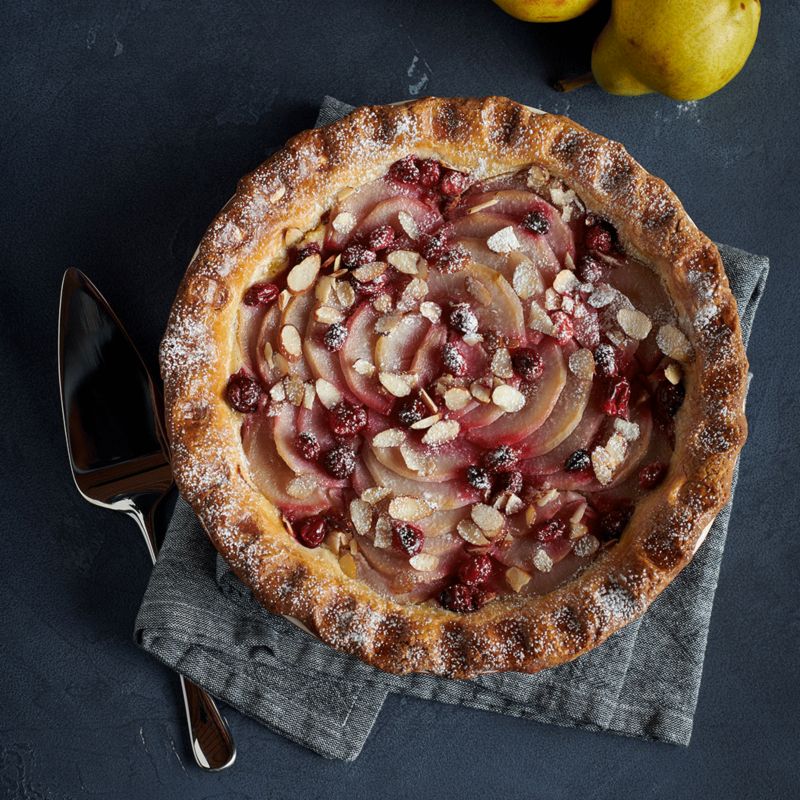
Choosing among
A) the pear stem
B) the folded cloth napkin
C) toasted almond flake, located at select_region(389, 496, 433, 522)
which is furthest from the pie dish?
the pear stem

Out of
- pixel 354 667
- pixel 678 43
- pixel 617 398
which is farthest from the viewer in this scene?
pixel 354 667

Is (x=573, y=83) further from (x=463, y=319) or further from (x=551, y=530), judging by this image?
(x=551, y=530)

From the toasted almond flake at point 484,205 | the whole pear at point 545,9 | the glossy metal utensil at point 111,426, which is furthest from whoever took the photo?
the glossy metal utensil at point 111,426

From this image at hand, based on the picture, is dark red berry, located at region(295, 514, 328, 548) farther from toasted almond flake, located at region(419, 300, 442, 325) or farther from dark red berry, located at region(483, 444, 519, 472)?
toasted almond flake, located at region(419, 300, 442, 325)

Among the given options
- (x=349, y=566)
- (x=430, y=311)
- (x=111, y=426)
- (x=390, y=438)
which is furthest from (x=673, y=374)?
(x=111, y=426)

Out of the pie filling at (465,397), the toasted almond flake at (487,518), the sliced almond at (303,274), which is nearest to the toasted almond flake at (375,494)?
the pie filling at (465,397)

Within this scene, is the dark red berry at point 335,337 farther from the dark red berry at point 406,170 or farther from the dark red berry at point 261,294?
the dark red berry at point 406,170
